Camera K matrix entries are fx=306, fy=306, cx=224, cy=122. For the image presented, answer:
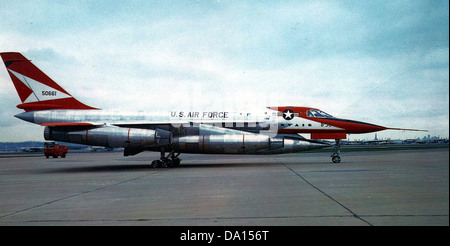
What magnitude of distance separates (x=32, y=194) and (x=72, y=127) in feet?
30.0

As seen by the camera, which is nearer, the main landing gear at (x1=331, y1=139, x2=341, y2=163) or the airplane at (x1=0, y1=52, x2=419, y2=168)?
the airplane at (x1=0, y1=52, x2=419, y2=168)

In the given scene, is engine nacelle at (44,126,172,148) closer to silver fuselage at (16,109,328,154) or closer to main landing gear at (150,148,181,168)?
A: silver fuselage at (16,109,328,154)

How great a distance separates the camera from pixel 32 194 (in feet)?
28.1

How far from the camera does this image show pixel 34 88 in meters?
18.0

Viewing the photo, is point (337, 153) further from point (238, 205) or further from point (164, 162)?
point (238, 205)

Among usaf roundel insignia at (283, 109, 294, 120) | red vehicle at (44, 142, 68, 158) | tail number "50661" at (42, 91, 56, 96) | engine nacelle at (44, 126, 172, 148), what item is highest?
tail number "50661" at (42, 91, 56, 96)

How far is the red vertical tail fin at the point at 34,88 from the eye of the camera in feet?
57.6

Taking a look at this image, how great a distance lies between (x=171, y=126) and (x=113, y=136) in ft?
10.7

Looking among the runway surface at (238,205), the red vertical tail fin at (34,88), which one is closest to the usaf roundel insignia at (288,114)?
the runway surface at (238,205)

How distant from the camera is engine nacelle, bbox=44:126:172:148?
16.7m

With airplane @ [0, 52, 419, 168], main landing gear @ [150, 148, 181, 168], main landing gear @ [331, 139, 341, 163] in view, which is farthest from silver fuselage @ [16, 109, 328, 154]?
main landing gear @ [331, 139, 341, 163]

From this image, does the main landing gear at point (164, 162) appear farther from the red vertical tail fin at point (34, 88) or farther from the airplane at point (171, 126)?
the red vertical tail fin at point (34, 88)

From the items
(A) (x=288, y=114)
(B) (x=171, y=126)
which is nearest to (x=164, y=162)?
(B) (x=171, y=126)
